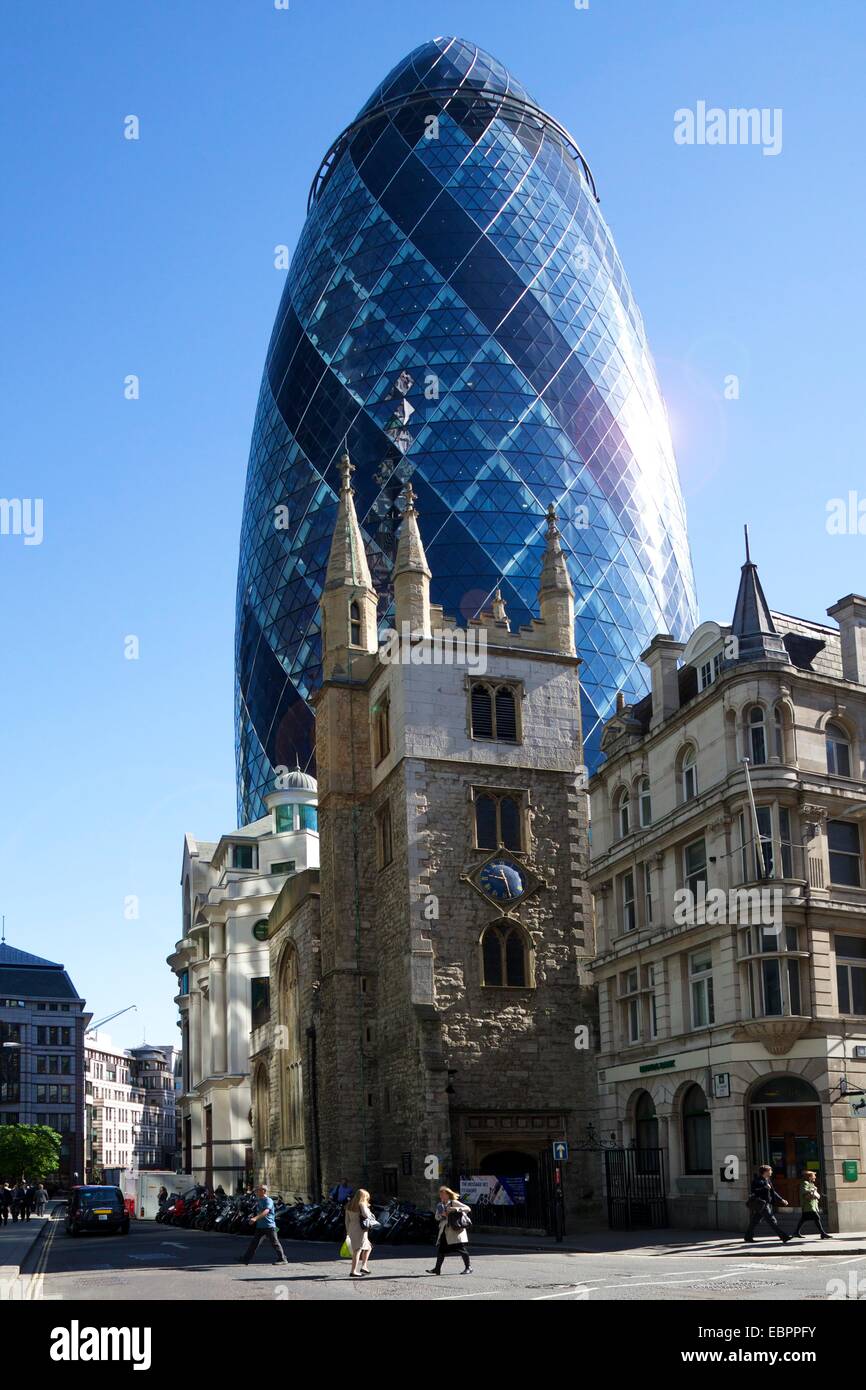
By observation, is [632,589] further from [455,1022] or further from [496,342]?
[455,1022]

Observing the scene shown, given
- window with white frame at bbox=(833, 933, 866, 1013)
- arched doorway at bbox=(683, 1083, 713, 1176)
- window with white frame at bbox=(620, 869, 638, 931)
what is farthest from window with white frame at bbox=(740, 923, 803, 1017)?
window with white frame at bbox=(620, 869, 638, 931)

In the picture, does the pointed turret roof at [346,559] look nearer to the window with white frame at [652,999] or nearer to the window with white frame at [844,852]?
the window with white frame at [652,999]

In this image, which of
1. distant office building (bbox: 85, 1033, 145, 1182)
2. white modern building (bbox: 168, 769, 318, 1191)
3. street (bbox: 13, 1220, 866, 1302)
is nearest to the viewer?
street (bbox: 13, 1220, 866, 1302)

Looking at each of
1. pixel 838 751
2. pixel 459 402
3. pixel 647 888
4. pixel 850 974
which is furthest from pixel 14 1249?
pixel 459 402

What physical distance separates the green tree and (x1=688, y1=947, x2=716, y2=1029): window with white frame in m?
85.7

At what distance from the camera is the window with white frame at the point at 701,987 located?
115 feet

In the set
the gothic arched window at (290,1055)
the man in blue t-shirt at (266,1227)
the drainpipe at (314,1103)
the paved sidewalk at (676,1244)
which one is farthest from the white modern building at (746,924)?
the gothic arched window at (290,1055)

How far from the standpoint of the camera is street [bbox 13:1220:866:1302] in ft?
61.1

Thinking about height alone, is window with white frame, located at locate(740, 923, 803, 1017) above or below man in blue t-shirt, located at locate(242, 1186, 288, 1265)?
A: above

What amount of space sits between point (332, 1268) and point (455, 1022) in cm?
1889

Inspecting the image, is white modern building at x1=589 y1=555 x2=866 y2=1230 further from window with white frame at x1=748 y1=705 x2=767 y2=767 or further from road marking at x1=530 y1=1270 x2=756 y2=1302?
road marking at x1=530 y1=1270 x2=756 y2=1302

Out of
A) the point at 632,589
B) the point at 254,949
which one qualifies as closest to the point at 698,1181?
the point at 254,949

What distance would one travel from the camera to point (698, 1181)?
115 ft

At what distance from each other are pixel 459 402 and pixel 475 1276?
77.1 meters
